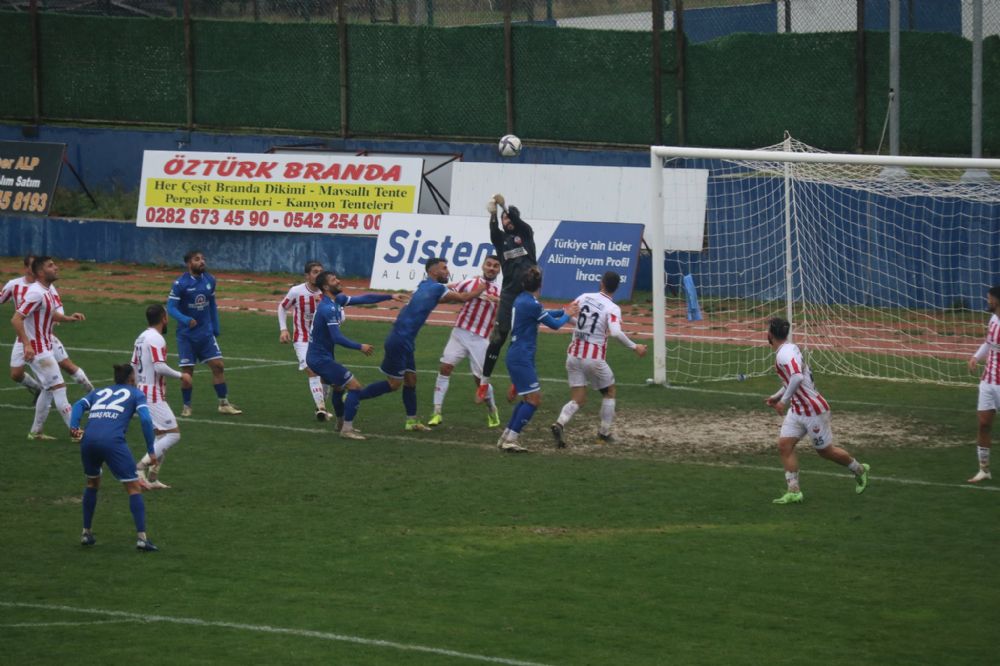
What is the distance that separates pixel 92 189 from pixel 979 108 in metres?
22.7

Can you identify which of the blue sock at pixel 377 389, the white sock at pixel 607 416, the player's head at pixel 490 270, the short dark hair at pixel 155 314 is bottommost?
the white sock at pixel 607 416

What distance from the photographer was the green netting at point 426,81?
1332 inches

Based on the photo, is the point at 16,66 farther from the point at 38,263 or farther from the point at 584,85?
the point at 38,263

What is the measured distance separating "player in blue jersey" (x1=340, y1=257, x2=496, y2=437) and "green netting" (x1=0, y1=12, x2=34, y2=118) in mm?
24684

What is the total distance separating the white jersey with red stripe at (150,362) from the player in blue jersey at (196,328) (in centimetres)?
376

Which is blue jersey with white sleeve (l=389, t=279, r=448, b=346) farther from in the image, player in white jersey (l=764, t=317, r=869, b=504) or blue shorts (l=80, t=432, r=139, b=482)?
blue shorts (l=80, t=432, r=139, b=482)

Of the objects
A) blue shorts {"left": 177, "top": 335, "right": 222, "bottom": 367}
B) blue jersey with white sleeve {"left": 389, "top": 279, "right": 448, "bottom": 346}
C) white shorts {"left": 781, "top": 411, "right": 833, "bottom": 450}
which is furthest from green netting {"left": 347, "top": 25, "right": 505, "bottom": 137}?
white shorts {"left": 781, "top": 411, "right": 833, "bottom": 450}

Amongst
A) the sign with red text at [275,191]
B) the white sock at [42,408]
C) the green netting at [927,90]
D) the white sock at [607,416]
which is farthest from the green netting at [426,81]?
the white sock at [42,408]

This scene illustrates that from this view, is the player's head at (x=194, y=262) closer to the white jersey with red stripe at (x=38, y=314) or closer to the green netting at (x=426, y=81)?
the white jersey with red stripe at (x=38, y=314)

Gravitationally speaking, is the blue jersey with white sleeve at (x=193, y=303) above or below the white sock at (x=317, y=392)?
above

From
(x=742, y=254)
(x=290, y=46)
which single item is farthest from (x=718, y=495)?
(x=290, y=46)

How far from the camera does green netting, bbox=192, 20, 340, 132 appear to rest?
35375 mm

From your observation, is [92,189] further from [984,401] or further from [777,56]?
[984,401]

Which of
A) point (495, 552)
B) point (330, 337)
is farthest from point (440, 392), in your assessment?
point (495, 552)
